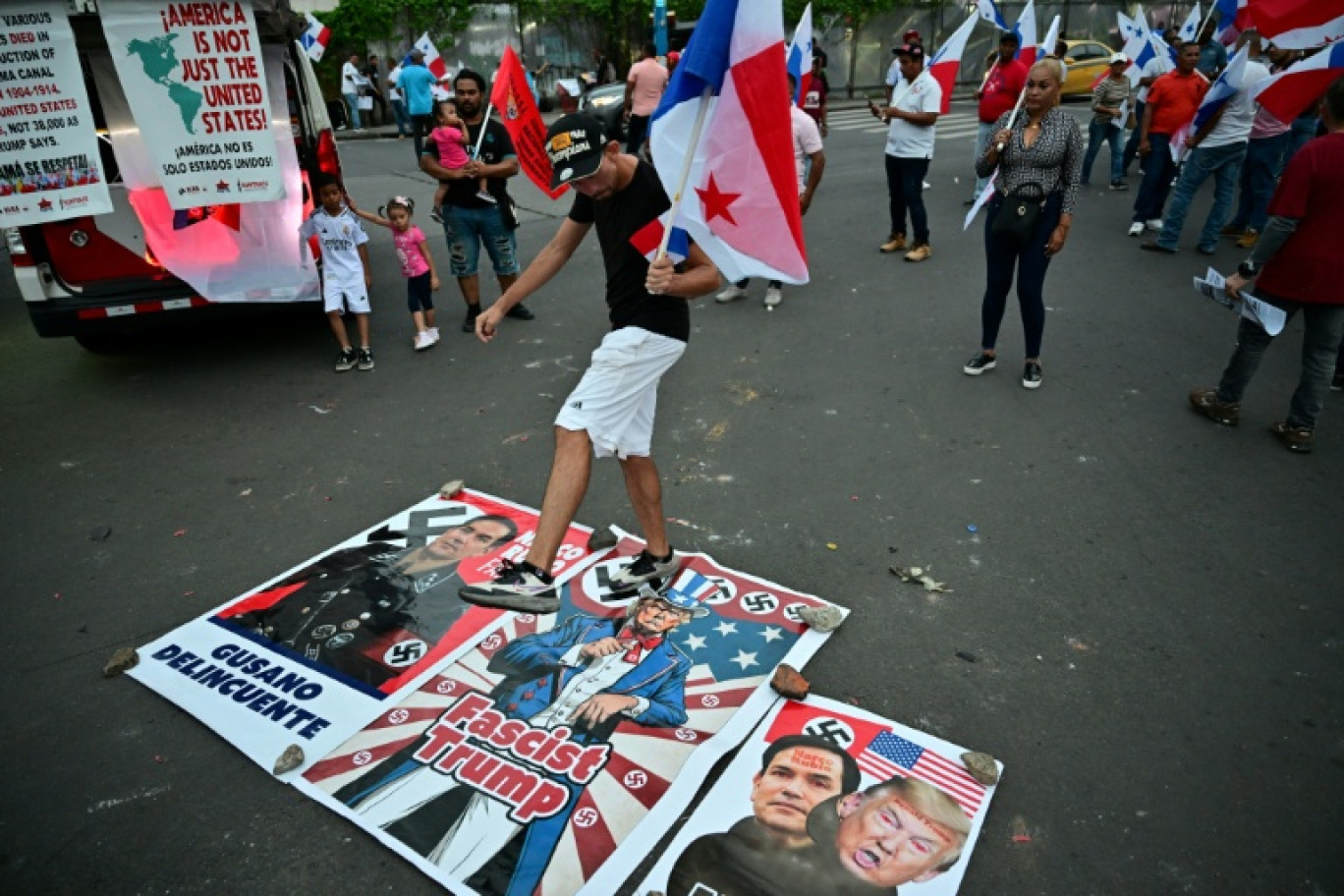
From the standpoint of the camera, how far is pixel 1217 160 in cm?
756

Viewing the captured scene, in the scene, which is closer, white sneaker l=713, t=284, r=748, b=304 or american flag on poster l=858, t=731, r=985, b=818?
american flag on poster l=858, t=731, r=985, b=818

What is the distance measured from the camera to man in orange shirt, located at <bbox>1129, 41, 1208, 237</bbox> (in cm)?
839

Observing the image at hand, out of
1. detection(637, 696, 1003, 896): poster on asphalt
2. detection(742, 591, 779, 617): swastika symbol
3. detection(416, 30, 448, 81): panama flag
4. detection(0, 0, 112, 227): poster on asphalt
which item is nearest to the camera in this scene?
detection(637, 696, 1003, 896): poster on asphalt

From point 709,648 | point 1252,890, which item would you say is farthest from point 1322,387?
point 709,648

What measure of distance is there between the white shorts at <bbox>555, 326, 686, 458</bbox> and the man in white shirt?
17.3 ft

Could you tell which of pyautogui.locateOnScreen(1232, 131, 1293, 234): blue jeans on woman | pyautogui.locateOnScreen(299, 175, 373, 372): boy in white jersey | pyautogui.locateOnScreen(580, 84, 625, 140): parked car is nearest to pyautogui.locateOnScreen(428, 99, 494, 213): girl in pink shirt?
pyautogui.locateOnScreen(299, 175, 373, 372): boy in white jersey

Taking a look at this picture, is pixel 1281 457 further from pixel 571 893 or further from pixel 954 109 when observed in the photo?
pixel 954 109

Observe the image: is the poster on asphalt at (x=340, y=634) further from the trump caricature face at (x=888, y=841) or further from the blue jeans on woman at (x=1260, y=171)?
the blue jeans on woman at (x=1260, y=171)

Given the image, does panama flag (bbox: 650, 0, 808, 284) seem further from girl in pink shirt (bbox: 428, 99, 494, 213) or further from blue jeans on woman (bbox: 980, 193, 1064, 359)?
girl in pink shirt (bbox: 428, 99, 494, 213)

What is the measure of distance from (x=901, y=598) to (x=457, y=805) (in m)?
1.97

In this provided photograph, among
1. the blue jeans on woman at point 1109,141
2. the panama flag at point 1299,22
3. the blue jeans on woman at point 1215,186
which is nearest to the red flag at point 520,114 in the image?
the panama flag at point 1299,22

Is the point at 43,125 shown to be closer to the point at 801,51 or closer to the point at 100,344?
the point at 100,344

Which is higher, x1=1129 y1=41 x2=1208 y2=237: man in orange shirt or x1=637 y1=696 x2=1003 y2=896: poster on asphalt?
x1=1129 y1=41 x2=1208 y2=237: man in orange shirt

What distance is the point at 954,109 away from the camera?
69.7 ft
